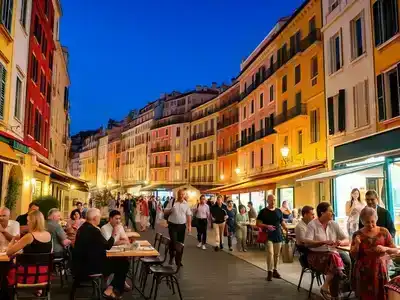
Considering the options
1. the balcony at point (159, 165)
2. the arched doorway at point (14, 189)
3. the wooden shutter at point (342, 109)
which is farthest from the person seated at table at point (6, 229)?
the balcony at point (159, 165)

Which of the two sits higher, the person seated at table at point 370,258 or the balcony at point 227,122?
the balcony at point 227,122

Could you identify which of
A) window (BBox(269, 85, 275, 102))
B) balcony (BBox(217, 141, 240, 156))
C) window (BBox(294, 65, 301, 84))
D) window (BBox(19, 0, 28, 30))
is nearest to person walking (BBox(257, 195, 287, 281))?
window (BBox(19, 0, 28, 30))

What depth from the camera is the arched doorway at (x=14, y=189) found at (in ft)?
50.8

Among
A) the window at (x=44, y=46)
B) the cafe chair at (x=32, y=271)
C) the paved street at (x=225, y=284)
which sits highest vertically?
the window at (x=44, y=46)

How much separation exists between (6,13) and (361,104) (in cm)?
1310

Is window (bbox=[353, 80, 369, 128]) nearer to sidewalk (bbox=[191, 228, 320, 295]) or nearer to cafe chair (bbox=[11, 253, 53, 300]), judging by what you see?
sidewalk (bbox=[191, 228, 320, 295])

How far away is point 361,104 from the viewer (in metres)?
18.2

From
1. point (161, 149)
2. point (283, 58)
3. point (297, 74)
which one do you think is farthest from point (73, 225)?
point (161, 149)

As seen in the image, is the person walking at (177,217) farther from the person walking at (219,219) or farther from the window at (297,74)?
the window at (297,74)

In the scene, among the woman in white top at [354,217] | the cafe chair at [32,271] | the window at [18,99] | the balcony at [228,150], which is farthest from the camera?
the balcony at [228,150]

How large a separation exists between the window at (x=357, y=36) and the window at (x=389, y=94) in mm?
2351

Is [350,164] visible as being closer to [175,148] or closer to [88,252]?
[88,252]

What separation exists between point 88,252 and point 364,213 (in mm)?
4154

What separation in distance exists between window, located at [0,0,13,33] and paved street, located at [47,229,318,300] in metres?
9.21
